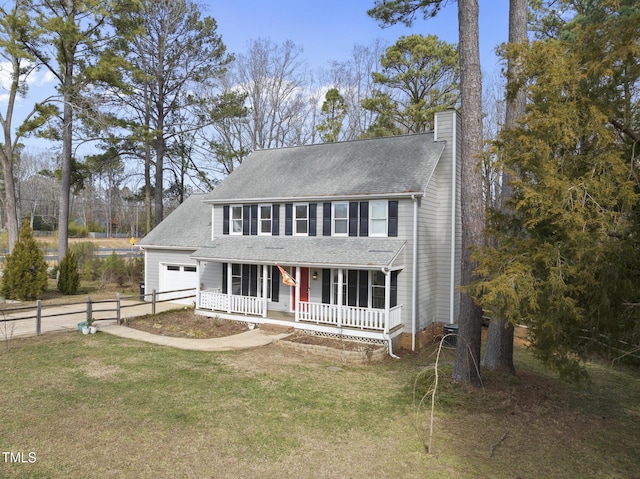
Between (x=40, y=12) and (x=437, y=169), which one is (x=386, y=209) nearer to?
(x=437, y=169)

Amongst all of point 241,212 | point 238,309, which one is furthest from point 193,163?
point 238,309

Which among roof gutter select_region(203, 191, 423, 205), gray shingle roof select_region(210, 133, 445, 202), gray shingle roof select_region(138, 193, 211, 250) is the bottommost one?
gray shingle roof select_region(138, 193, 211, 250)

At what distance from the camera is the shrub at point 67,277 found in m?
21.0

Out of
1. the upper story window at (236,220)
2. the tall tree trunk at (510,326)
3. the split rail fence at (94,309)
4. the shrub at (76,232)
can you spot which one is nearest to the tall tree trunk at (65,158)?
the split rail fence at (94,309)

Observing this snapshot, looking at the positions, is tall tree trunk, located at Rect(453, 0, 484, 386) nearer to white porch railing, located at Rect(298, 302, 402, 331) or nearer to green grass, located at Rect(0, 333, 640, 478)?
green grass, located at Rect(0, 333, 640, 478)

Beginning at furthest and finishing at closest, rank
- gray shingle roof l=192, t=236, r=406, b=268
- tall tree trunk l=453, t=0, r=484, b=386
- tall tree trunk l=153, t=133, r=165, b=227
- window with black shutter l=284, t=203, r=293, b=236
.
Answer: tall tree trunk l=153, t=133, r=165, b=227 → window with black shutter l=284, t=203, r=293, b=236 → gray shingle roof l=192, t=236, r=406, b=268 → tall tree trunk l=453, t=0, r=484, b=386

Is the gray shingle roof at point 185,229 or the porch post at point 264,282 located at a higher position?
the gray shingle roof at point 185,229

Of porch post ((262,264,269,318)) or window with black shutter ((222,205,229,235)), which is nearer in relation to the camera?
porch post ((262,264,269,318))

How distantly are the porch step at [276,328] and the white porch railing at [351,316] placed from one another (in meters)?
0.49

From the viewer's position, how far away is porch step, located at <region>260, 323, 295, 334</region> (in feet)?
46.3

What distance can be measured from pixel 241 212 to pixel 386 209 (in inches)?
248

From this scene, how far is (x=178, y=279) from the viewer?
63.6ft

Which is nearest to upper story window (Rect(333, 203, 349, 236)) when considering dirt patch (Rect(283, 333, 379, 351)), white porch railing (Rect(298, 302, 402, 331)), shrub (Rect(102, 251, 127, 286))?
white porch railing (Rect(298, 302, 402, 331))

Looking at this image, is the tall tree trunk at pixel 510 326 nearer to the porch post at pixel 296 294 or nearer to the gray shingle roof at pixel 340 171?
the gray shingle roof at pixel 340 171
